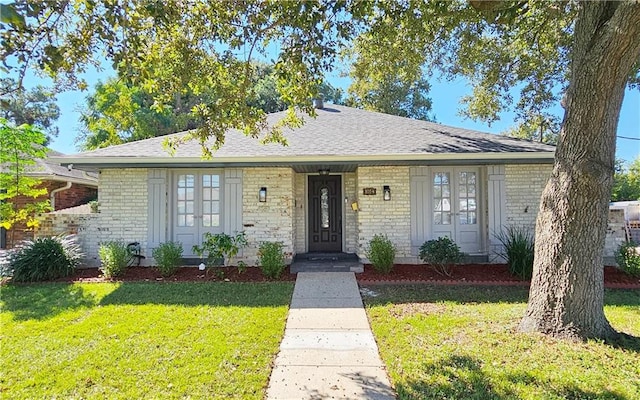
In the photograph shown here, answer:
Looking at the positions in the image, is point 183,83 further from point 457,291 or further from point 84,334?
point 457,291

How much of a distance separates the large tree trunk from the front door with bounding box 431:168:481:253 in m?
4.15

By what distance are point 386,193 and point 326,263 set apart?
2195mm

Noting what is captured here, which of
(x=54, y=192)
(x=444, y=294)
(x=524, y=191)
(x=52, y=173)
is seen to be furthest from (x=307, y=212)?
(x=54, y=192)

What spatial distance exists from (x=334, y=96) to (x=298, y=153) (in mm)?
18187

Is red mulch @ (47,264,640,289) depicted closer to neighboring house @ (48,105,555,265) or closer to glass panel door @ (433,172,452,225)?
neighboring house @ (48,105,555,265)

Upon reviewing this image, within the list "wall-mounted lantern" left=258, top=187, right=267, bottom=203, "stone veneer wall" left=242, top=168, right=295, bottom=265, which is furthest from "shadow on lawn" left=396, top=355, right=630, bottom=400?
"wall-mounted lantern" left=258, top=187, right=267, bottom=203

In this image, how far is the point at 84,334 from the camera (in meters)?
4.24

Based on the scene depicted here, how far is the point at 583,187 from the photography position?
Result: 12.5ft

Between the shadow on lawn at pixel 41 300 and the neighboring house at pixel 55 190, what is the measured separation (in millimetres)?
3856

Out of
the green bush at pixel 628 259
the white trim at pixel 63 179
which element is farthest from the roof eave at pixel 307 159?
the white trim at pixel 63 179

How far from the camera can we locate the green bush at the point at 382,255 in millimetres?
7184

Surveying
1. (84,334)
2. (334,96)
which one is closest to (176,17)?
(84,334)

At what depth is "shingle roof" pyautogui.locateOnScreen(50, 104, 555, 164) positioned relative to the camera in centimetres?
738

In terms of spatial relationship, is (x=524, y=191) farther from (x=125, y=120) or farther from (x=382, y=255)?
(x=125, y=120)
